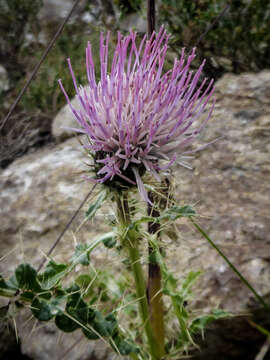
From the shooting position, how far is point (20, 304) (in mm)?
1345

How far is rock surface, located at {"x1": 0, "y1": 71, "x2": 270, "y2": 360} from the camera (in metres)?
1.99

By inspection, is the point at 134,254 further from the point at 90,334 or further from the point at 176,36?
the point at 176,36

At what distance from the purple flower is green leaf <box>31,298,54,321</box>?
514 millimetres

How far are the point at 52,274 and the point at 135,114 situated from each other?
27.5 inches

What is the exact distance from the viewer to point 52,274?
4.64 ft

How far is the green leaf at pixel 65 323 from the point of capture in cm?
143

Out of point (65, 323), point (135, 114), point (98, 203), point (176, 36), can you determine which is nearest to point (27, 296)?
point (65, 323)

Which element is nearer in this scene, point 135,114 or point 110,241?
point 135,114

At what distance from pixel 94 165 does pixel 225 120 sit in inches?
69.4

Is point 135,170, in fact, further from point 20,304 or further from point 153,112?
point 20,304

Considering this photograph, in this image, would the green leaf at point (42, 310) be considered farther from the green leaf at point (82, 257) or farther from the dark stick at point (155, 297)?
the dark stick at point (155, 297)

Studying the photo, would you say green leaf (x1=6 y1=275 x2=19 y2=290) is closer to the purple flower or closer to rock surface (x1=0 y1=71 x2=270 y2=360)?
the purple flower

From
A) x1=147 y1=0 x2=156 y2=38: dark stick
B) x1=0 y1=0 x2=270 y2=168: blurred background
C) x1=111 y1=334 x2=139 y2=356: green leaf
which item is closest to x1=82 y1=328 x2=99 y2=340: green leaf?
x1=111 y1=334 x2=139 y2=356: green leaf

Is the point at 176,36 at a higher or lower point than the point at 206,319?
higher
